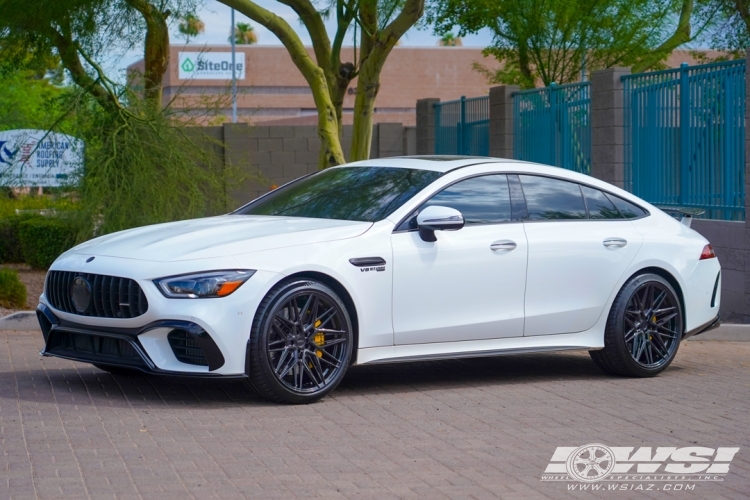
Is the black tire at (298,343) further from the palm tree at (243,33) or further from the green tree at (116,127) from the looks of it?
the palm tree at (243,33)

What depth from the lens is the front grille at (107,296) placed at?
23.3ft

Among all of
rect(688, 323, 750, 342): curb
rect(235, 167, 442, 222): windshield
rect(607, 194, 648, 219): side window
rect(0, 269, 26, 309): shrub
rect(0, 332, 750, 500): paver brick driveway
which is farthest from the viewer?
rect(0, 269, 26, 309): shrub

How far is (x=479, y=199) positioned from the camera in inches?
325

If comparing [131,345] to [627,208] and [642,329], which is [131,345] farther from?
[627,208]

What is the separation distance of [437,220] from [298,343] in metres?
1.23

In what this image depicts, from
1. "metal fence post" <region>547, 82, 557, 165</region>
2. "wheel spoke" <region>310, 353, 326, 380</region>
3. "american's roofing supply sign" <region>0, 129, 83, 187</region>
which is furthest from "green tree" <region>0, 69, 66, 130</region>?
"wheel spoke" <region>310, 353, 326, 380</region>

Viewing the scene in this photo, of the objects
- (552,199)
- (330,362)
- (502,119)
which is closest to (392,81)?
(502,119)

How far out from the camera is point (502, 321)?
319 inches

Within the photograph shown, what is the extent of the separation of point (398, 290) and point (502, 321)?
895 mm

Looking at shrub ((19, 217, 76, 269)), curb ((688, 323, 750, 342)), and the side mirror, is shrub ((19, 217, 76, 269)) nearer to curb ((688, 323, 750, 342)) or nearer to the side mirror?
curb ((688, 323, 750, 342))

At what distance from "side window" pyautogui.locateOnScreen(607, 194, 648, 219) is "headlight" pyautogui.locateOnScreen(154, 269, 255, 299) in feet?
11.0

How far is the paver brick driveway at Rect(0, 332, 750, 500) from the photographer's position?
5.46 metres

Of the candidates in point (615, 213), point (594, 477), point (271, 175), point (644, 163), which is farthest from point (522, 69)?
point (594, 477)

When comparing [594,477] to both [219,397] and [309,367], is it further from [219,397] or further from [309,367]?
[219,397]
